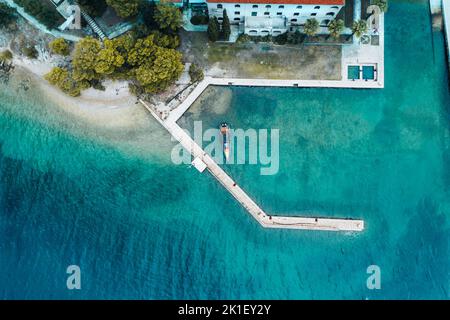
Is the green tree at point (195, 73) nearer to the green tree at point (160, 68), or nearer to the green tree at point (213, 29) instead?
the green tree at point (160, 68)

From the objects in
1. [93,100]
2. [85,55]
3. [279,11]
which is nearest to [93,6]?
[85,55]

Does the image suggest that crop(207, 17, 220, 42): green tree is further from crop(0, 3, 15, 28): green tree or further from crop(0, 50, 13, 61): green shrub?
crop(0, 50, 13, 61): green shrub

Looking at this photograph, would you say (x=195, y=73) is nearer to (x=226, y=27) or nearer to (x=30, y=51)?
(x=226, y=27)

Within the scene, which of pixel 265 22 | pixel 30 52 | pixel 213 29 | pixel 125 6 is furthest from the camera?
pixel 30 52

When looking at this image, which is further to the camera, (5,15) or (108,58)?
(5,15)

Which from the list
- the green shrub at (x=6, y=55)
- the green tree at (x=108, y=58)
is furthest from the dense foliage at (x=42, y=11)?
the green tree at (x=108, y=58)
